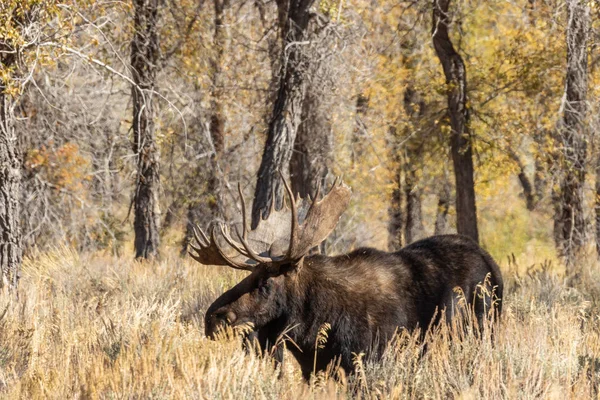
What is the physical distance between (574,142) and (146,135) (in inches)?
256

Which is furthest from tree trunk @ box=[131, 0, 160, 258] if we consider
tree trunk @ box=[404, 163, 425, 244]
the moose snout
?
tree trunk @ box=[404, 163, 425, 244]

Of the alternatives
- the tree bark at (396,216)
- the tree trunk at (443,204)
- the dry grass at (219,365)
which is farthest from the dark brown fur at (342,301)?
the tree bark at (396,216)

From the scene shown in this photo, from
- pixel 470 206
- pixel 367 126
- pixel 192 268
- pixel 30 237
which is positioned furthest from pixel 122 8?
pixel 367 126

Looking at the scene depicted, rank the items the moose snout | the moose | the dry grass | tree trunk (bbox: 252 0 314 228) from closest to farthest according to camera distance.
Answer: the dry grass, the moose snout, the moose, tree trunk (bbox: 252 0 314 228)

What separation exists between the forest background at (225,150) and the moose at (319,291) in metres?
0.47

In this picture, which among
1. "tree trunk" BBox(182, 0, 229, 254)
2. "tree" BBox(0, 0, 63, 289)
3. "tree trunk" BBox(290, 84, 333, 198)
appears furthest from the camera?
"tree trunk" BBox(182, 0, 229, 254)

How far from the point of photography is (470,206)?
1386 cm

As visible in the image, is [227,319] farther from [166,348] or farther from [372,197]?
[372,197]

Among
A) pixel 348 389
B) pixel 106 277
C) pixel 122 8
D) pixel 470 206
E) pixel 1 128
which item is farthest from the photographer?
pixel 470 206

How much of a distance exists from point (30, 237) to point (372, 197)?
39.6ft

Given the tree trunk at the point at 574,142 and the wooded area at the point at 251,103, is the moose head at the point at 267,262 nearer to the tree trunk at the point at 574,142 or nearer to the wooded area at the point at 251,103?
the wooded area at the point at 251,103

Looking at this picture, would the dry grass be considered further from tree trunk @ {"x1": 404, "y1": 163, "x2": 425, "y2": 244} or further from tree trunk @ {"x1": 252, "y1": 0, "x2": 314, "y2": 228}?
tree trunk @ {"x1": 404, "y1": 163, "x2": 425, "y2": 244}

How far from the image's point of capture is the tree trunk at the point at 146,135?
1234cm

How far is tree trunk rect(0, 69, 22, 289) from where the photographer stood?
28.0ft
